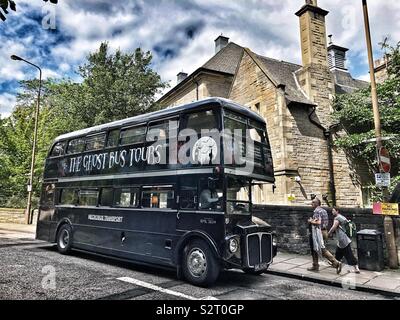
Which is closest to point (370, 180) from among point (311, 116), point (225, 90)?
point (311, 116)

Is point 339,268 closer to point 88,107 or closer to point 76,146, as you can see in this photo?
point 76,146

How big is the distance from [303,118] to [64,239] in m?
13.5

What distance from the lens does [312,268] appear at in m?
8.52

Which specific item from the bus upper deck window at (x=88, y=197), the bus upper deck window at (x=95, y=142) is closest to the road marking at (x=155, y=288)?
the bus upper deck window at (x=88, y=197)

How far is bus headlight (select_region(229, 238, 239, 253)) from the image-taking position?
6629 mm

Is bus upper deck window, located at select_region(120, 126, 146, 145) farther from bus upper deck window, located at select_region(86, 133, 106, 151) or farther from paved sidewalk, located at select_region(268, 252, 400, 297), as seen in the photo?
paved sidewalk, located at select_region(268, 252, 400, 297)

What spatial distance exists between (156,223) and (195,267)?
1692 millimetres

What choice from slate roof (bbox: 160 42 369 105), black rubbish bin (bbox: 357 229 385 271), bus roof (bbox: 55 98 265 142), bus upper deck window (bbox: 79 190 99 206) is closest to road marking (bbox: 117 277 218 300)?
bus upper deck window (bbox: 79 190 99 206)

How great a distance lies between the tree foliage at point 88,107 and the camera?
2261 cm

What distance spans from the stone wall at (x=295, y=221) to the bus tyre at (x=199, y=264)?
Answer: 5.31 meters

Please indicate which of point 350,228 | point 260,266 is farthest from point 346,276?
point 260,266

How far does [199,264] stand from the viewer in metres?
6.96

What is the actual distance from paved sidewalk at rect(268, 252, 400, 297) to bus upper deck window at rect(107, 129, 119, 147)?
20.2 ft

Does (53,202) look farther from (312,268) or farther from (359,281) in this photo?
(359,281)
